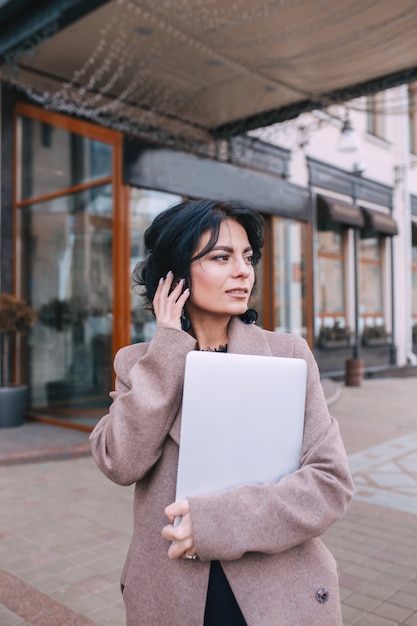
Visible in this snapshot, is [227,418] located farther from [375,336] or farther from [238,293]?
[375,336]

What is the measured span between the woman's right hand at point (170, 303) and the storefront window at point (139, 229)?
5.49 meters

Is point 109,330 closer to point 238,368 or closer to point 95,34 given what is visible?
point 95,34

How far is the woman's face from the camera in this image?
1.34 meters

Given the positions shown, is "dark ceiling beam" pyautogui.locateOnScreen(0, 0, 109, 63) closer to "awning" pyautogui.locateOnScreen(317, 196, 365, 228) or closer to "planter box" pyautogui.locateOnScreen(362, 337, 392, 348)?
"awning" pyautogui.locateOnScreen(317, 196, 365, 228)

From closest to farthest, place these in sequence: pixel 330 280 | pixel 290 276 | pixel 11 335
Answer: pixel 11 335 → pixel 290 276 → pixel 330 280

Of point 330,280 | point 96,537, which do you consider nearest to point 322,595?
point 96,537

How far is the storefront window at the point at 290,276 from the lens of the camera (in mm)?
10797

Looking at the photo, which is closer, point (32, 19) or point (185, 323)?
point (185, 323)

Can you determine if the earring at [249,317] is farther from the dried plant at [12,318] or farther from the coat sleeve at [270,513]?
the dried plant at [12,318]

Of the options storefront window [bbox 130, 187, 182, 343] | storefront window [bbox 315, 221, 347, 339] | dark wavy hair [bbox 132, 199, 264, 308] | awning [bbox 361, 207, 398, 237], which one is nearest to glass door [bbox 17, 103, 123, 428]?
storefront window [bbox 130, 187, 182, 343]

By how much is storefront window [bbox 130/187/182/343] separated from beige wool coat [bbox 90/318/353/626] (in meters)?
5.59

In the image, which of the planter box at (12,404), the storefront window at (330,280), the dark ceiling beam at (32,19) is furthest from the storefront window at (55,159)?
the storefront window at (330,280)

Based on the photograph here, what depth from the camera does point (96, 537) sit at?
395 centimetres

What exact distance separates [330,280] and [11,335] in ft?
25.6
